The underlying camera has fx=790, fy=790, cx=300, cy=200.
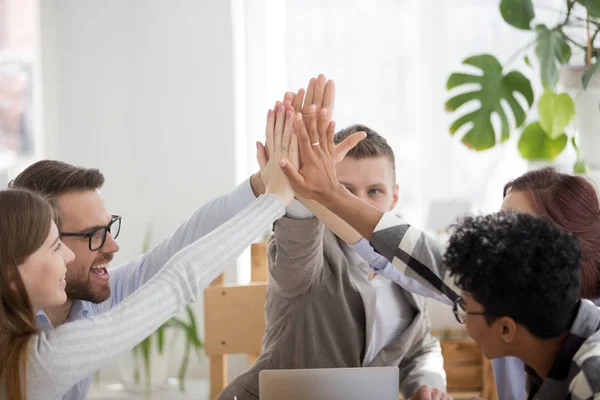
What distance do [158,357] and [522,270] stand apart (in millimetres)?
3024

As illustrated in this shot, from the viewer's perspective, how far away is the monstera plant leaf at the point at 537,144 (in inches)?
122

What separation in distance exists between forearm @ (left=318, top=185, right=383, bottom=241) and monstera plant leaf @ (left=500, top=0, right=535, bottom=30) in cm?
169

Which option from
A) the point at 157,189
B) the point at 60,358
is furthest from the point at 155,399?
the point at 60,358

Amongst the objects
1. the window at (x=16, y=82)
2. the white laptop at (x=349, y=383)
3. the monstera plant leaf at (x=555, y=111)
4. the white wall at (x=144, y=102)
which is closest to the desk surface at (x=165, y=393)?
the white wall at (x=144, y=102)

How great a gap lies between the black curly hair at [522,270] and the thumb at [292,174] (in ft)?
1.56

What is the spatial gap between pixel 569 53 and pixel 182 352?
2360mm

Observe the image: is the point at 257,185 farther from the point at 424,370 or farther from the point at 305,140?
the point at 424,370

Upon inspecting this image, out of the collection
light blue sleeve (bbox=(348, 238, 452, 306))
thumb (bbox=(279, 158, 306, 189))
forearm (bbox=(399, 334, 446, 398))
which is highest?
thumb (bbox=(279, 158, 306, 189))

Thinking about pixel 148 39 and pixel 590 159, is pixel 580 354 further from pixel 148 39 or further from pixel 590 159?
pixel 148 39

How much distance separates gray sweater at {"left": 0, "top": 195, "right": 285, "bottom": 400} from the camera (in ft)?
3.83

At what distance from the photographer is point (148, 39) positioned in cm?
416

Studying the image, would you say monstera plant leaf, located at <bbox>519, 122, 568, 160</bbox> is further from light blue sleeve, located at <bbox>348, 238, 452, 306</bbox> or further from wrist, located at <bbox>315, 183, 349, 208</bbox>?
wrist, located at <bbox>315, 183, 349, 208</bbox>

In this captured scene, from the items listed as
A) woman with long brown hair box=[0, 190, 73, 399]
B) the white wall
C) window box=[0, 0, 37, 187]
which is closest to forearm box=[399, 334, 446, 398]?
woman with long brown hair box=[0, 190, 73, 399]

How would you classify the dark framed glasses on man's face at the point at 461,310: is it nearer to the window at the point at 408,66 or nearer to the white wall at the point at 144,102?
the white wall at the point at 144,102
